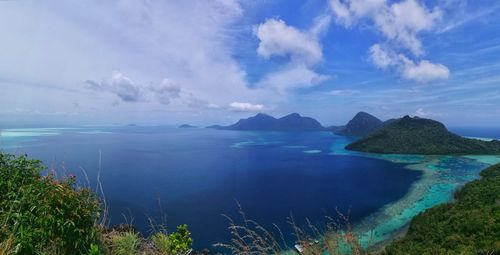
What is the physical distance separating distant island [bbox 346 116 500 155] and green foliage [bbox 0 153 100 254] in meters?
113

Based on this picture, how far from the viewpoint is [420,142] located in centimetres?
10831

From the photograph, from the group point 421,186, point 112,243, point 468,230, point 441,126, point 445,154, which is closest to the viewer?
point 112,243

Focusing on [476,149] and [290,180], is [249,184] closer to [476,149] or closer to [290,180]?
[290,180]

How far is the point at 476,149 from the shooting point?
100750mm

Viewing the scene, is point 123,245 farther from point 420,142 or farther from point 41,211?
point 420,142

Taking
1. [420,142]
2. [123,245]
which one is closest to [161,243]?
[123,245]

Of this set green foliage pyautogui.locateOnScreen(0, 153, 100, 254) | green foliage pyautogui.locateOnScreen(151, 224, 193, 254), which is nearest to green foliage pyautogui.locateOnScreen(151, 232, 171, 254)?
green foliage pyautogui.locateOnScreen(151, 224, 193, 254)

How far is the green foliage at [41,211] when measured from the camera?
3129 mm

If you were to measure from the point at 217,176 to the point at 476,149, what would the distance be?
91.5m

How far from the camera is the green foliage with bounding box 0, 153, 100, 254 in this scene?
3.13 metres

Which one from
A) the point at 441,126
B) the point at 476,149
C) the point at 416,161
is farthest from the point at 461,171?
the point at 441,126

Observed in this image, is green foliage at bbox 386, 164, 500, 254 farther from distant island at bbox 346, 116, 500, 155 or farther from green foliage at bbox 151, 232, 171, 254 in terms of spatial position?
distant island at bbox 346, 116, 500, 155

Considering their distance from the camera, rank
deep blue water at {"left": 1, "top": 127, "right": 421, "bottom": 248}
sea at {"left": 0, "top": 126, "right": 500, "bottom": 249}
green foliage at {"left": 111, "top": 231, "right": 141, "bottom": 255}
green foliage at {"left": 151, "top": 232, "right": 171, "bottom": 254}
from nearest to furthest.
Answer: green foliage at {"left": 111, "top": 231, "right": 141, "bottom": 255}
green foliage at {"left": 151, "top": 232, "right": 171, "bottom": 254}
sea at {"left": 0, "top": 126, "right": 500, "bottom": 249}
deep blue water at {"left": 1, "top": 127, "right": 421, "bottom": 248}

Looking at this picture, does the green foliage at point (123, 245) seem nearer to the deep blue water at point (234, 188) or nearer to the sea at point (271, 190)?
the sea at point (271, 190)
